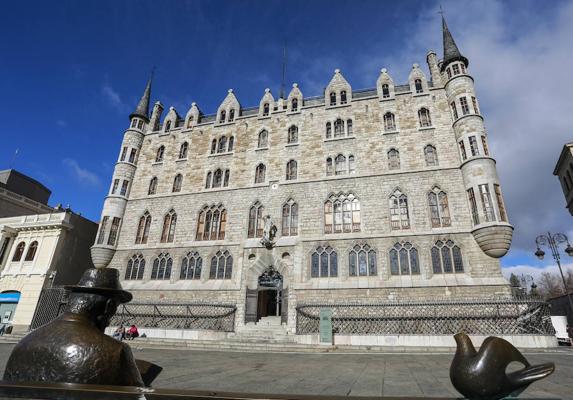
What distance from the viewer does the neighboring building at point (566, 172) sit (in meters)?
23.6

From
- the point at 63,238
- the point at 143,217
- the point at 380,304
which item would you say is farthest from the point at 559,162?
the point at 63,238

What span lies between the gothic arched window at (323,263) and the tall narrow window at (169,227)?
438 inches

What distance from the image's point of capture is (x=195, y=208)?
23.8m

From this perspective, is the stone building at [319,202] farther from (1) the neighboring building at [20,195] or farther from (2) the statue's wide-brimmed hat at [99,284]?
(2) the statue's wide-brimmed hat at [99,284]

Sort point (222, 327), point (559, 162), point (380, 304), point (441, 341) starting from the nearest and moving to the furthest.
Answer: point (441, 341) → point (380, 304) → point (222, 327) → point (559, 162)

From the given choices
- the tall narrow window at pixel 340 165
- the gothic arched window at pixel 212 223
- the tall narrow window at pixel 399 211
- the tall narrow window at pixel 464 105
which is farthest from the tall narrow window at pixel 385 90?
the gothic arched window at pixel 212 223

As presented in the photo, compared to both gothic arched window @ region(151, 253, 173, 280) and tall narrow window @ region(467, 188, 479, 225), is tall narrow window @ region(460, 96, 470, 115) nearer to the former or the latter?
tall narrow window @ region(467, 188, 479, 225)

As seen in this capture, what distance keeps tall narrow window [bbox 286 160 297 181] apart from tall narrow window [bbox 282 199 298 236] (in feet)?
6.52

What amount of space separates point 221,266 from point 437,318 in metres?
13.5

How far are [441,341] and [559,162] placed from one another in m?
22.3

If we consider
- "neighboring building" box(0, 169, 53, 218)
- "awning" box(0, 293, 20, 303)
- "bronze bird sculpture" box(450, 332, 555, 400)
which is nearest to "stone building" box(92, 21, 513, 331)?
"awning" box(0, 293, 20, 303)

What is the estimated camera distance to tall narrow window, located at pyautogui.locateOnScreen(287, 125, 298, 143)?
2433cm

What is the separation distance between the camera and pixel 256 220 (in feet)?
72.6

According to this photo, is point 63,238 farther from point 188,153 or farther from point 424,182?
point 424,182
